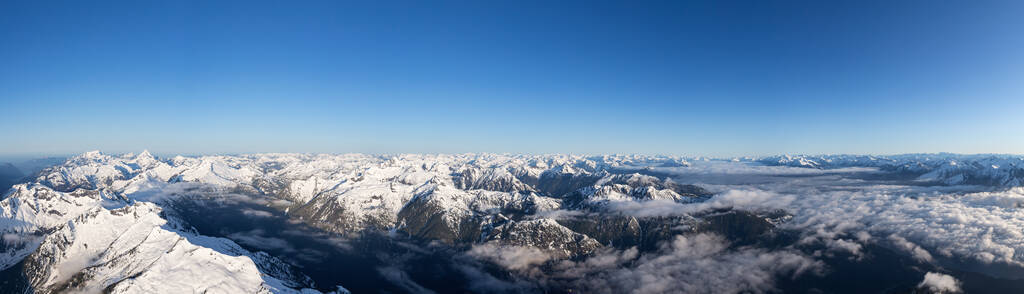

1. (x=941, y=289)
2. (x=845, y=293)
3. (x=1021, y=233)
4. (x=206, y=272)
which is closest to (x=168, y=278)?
(x=206, y=272)

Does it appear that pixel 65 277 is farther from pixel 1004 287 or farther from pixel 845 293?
pixel 1004 287

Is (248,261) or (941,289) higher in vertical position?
(248,261)

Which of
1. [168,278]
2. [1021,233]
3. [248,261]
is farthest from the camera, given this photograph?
[1021,233]

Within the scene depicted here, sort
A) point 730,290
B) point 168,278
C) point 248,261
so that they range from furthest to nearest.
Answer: point 730,290
point 248,261
point 168,278

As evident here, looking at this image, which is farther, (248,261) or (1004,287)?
Answer: (1004,287)

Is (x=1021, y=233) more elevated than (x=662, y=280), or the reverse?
(x=1021, y=233)

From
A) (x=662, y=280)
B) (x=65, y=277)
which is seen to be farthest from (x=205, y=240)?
(x=662, y=280)

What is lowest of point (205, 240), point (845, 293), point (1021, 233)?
point (845, 293)

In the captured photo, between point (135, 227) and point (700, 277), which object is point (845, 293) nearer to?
point (700, 277)

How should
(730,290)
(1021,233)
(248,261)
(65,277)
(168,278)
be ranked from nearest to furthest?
(168,278)
(248,261)
(65,277)
(730,290)
(1021,233)
